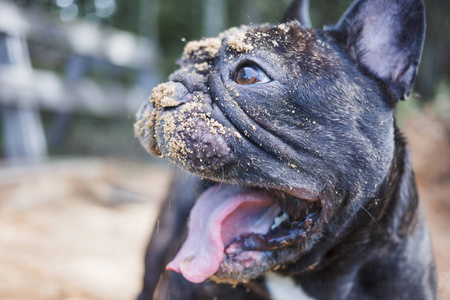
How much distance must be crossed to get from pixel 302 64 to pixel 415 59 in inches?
18.9

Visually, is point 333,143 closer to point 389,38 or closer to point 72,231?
point 389,38

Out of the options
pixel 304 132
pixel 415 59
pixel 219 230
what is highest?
pixel 415 59

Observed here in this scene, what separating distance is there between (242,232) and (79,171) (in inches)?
181

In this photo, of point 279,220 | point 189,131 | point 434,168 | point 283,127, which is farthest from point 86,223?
point 434,168

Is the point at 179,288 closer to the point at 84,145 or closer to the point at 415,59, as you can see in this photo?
the point at 415,59

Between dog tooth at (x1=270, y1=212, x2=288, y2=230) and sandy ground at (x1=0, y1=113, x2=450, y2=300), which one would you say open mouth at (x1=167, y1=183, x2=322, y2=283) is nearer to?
dog tooth at (x1=270, y1=212, x2=288, y2=230)

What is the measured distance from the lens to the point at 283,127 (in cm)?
152

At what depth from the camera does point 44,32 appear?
19.6 ft

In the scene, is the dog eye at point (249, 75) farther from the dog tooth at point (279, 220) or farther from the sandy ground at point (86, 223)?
the sandy ground at point (86, 223)

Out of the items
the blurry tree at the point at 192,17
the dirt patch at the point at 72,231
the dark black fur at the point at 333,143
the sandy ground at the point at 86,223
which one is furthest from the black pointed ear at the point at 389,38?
the blurry tree at the point at 192,17

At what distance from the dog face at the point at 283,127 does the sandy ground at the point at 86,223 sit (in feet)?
3.14

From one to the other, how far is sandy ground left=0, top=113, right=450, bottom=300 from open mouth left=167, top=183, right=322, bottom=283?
950mm

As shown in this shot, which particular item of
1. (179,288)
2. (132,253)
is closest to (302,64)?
(179,288)

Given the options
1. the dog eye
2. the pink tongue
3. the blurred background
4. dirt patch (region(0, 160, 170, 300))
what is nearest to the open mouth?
the pink tongue
